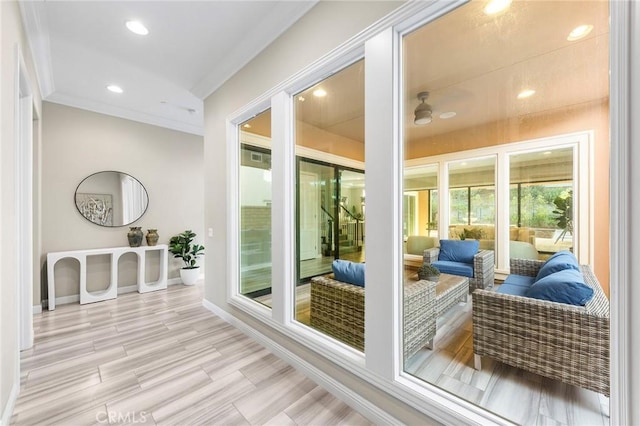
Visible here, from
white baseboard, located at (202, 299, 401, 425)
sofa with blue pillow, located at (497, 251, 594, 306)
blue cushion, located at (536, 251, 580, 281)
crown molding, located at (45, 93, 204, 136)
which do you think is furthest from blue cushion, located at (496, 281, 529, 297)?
crown molding, located at (45, 93, 204, 136)

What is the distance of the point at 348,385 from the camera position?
177cm

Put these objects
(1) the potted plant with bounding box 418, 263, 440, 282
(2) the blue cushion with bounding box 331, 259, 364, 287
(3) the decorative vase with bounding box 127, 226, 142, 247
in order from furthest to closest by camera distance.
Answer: (3) the decorative vase with bounding box 127, 226, 142, 247 → (2) the blue cushion with bounding box 331, 259, 364, 287 → (1) the potted plant with bounding box 418, 263, 440, 282

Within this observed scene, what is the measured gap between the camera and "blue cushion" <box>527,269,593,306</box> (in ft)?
4.78

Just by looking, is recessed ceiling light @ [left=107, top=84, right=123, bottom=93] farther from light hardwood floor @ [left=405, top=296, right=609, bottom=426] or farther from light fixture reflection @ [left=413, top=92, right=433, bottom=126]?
light hardwood floor @ [left=405, top=296, right=609, bottom=426]

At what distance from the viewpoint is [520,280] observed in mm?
1842

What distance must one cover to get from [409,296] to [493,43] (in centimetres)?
198

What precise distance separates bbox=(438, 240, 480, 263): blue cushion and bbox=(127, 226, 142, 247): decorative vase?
4.60 m

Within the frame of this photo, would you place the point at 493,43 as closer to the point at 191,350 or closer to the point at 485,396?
the point at 485,396

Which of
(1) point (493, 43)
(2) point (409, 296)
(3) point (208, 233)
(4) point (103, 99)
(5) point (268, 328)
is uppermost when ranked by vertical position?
(4) point (103, 99)

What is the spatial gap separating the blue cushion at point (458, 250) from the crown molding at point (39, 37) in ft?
13.1

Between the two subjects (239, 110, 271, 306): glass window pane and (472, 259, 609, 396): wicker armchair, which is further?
(239, 110, 271, 306): glass window pane

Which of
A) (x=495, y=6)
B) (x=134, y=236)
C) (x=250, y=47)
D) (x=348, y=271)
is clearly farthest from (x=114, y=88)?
(x=495, y=6)

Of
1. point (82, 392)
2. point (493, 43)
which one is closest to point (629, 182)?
point (493, 43)

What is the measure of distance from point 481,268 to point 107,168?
535cm
